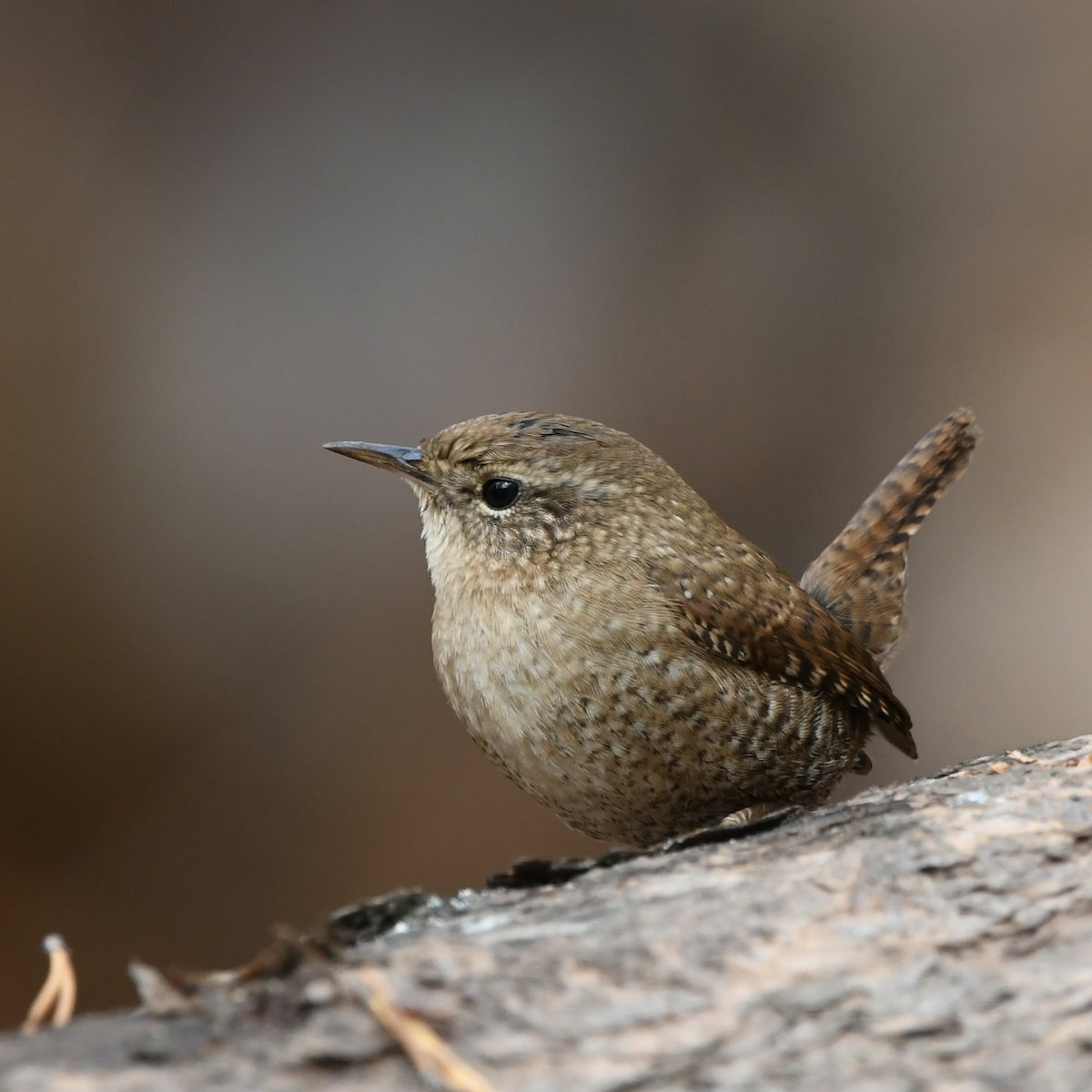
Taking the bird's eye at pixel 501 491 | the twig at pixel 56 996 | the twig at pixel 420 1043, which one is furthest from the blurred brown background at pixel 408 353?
the twig at pixel 420 1043

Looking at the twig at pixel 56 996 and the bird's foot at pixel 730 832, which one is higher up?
the twig at pixel 56 996

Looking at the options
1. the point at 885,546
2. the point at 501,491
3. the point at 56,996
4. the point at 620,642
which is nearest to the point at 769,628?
the point at 620,642

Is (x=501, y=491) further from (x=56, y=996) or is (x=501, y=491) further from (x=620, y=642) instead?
(x=56, y=996)

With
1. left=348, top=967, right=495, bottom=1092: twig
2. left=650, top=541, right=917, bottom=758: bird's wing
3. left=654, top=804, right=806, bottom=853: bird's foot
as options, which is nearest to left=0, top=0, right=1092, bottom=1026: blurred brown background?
left=650, top=541, right=917, bottom=758: bird's wing

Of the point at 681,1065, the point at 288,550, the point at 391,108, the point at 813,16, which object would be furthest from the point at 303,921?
the point at 813,16

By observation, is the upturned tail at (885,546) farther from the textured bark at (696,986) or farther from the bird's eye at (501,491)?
the textured bark at (696,986)
